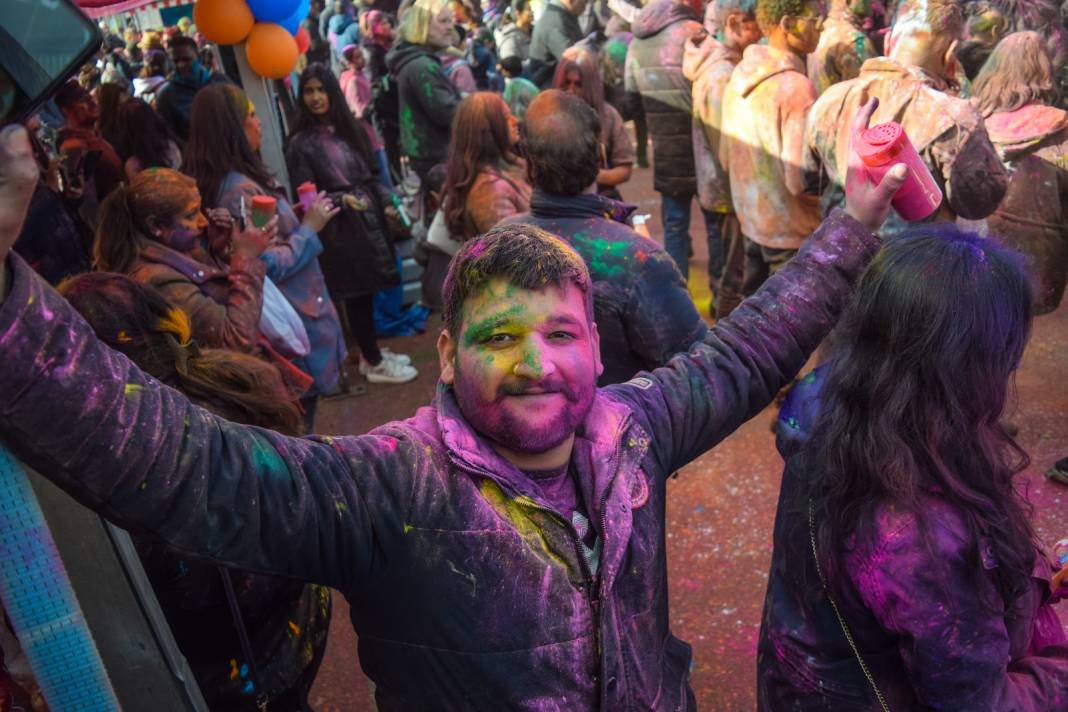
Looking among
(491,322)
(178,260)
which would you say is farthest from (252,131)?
(491,322)

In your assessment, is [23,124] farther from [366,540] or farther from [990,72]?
[990,72]

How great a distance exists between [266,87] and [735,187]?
301 centimetres

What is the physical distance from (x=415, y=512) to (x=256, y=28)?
464cm

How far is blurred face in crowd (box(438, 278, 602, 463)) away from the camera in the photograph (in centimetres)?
138

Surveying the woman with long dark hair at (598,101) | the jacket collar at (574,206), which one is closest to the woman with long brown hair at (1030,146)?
the jacket collar at (574,206)

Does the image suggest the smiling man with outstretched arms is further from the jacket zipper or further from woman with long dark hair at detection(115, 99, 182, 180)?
woman with long dark hair at detection(115, 99, 182, 180)

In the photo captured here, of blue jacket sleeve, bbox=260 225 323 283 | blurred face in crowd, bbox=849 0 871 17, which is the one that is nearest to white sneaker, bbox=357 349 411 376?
blue jacket sleeve, bbox=260 225 323 283

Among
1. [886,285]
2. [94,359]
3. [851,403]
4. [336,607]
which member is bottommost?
[336,607]

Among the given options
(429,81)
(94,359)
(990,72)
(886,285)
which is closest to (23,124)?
(94,359)

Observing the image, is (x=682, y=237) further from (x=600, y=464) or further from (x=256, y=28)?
(x=600, y=464)

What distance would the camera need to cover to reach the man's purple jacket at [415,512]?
3.32 feet

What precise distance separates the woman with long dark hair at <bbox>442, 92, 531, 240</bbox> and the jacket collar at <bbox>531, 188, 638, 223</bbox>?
3.12 ft

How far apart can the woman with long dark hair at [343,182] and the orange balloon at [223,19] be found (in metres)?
0.43

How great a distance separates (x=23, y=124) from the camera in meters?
0.96
